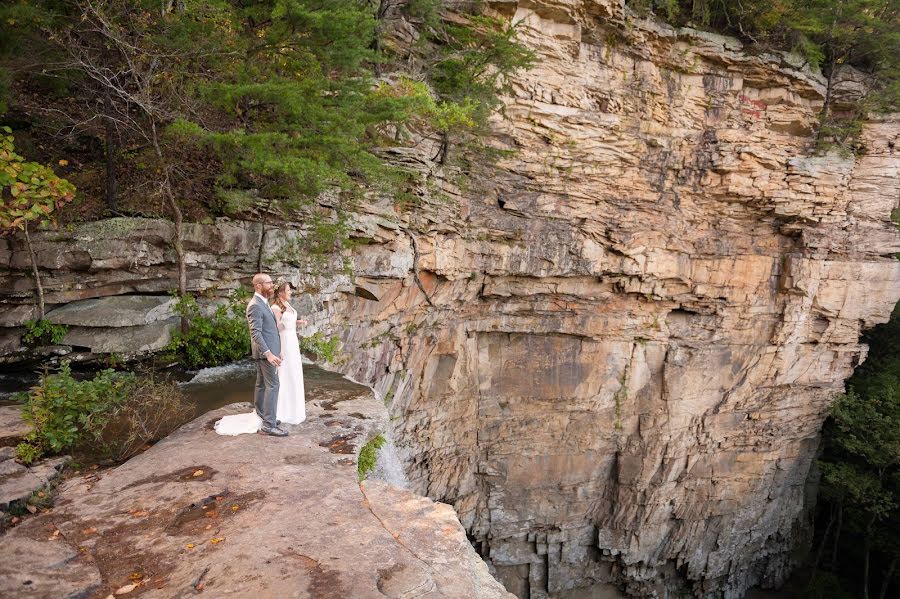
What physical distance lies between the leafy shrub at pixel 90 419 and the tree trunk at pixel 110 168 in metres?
3.36

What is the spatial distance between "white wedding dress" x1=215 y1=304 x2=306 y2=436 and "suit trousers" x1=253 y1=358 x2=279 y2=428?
14cm

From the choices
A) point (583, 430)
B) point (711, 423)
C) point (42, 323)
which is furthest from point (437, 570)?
point (711, 423)

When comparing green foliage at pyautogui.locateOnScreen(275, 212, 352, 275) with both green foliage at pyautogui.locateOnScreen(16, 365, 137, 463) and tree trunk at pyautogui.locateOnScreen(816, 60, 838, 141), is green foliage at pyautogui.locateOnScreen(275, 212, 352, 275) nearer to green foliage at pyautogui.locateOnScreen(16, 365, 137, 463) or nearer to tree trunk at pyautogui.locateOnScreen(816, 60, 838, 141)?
green foliage at pyautogui.locateOnScreen(16, 365, 137, 463)

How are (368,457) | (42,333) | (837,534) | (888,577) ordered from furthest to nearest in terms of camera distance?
(837,534), (888,577), (42,333), (368,457)

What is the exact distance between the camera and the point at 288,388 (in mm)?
4949

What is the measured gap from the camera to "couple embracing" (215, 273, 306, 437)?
4547 mm

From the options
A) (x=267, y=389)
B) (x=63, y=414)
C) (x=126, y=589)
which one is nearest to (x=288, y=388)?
(x=267, y=389)

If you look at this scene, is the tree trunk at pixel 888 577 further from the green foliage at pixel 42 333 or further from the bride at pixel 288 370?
the green foliage at pixel 42 333

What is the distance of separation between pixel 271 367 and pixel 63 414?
186 cm

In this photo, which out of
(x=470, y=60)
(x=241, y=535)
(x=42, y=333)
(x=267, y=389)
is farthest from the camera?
(x=470, y=60)

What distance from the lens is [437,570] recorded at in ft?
9.22

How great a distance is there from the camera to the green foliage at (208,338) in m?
6.81

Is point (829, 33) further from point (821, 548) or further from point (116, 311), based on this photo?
point (116, 311)

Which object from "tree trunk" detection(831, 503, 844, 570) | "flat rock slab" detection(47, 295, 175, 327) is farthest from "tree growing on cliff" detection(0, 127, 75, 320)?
"tree trunk" detection(831, 503, 844, 570)
